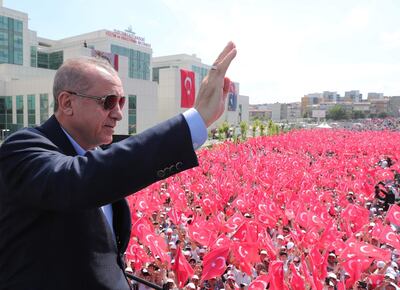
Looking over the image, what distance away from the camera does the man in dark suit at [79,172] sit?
3.12ft

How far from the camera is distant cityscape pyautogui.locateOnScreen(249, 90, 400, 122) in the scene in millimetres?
111188

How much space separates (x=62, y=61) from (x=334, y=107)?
80.6 metres

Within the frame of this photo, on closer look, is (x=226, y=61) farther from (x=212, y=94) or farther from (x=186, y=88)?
(x=186, y=88)

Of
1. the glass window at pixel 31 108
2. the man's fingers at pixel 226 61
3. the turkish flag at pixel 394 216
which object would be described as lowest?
the turkish flag at pixel 394 216

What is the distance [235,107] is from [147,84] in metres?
24.7

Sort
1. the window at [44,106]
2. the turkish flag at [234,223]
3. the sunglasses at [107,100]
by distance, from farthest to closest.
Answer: the window at [44,106] < the turkish flag at [234,223] < the sunglasses at [107,100]

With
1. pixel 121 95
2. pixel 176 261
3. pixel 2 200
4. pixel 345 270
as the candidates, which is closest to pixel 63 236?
pixel 2 200

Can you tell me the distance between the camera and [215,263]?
233 cm

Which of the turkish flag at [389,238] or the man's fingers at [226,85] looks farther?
the turkish flag at [389,238]

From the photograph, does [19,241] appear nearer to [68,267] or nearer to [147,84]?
[68,267]

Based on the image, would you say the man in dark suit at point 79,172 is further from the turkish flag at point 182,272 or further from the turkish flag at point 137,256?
the turkish flag at point 137,256

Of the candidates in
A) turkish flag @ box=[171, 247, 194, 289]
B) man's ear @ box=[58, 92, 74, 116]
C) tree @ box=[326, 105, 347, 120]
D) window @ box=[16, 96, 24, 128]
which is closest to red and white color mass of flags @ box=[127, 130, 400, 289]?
turkish flag @ box=[171, 247, 194, 289]

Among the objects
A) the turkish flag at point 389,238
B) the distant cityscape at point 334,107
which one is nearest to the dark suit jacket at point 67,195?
the turkish flag at point 389,238

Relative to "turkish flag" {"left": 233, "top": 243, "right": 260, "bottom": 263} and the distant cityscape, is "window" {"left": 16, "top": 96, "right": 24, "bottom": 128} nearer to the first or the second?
"turkish flag" {"left": 233, "top": 243, "right": 260, "bottom": 263}
